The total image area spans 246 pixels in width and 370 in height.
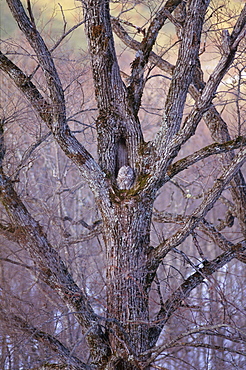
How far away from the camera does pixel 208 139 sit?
39.5 feet

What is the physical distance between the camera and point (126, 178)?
3633 millimetres

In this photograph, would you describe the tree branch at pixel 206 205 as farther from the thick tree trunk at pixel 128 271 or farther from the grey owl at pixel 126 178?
the grey owl at pixel 126 178

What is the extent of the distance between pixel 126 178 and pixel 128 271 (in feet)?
2.97

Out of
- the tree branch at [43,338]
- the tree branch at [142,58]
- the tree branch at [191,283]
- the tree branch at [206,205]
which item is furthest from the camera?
the tree branch at [142,58]

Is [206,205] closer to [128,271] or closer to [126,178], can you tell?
[126,178]

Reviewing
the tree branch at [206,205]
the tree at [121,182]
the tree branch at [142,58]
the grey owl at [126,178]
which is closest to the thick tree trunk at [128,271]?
the tree at [121,182]

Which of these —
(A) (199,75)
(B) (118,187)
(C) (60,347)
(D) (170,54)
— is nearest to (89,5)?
(B) (118,187)

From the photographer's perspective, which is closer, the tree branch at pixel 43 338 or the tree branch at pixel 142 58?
the tree branch at pixel 43 338

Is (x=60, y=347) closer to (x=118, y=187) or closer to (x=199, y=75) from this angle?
(x=118, y=187)

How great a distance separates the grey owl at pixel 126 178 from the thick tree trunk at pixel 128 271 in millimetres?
155

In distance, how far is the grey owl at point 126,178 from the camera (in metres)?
3.64

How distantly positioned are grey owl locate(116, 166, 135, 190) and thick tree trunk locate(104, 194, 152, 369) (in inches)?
6.1

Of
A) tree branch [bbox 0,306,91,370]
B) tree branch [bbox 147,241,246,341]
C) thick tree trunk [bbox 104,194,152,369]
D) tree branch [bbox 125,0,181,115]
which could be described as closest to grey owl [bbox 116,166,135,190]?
thick tree trunk [bbox 104,194,152,369]

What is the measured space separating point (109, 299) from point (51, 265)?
670 mm
